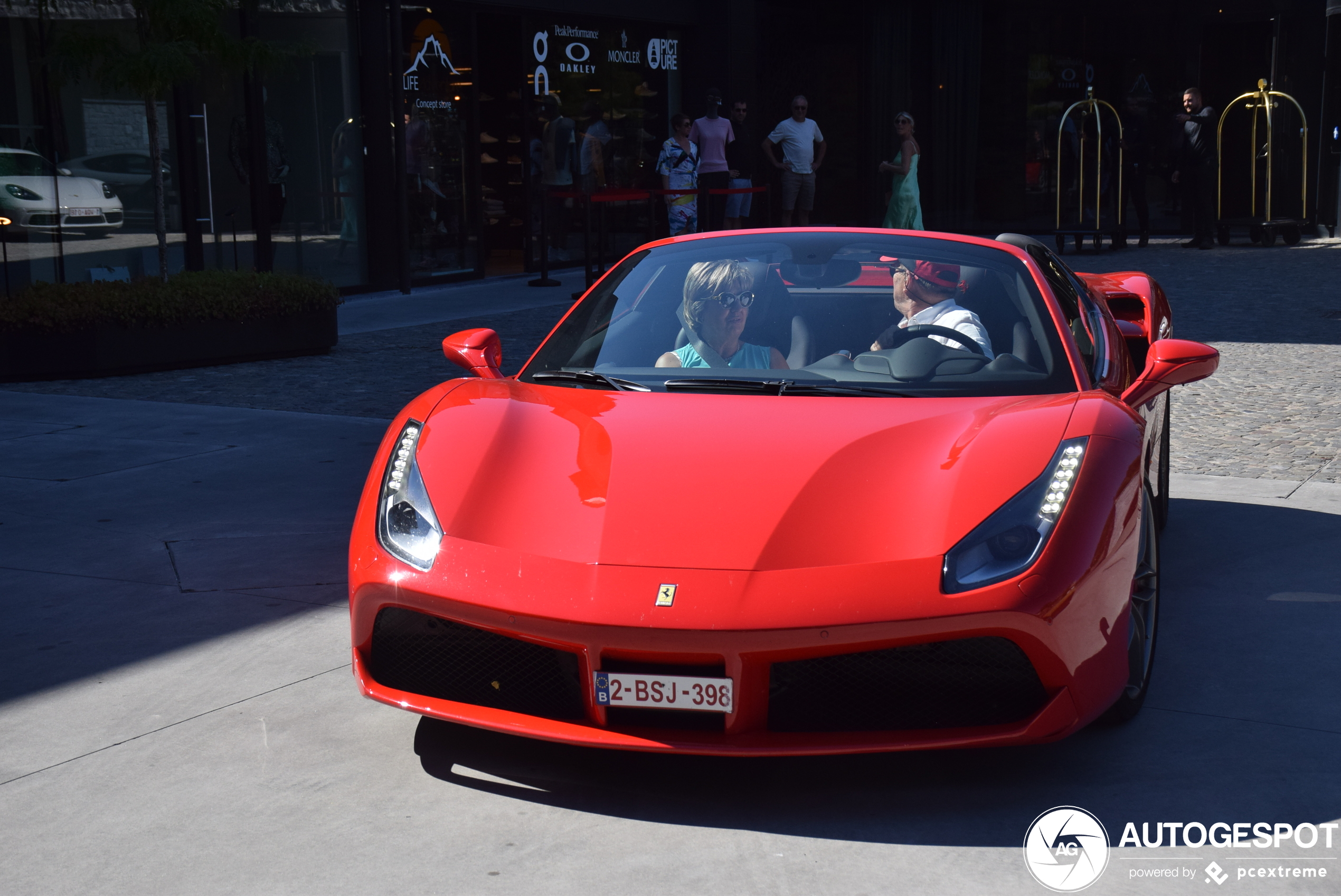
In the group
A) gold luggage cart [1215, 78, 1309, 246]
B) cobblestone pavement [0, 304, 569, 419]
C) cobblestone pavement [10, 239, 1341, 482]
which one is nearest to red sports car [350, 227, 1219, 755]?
cobblestone pavement [10, 239, 1341, 482]

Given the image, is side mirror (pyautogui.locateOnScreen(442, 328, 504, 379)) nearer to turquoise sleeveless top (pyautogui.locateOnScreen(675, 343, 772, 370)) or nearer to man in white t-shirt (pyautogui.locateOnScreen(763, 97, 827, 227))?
turquoise sleeveless top (pyautogui.locateOnScreen(675, 343, 772, 370))

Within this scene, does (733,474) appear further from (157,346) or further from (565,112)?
Result: (565,112)

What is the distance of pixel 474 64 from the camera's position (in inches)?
670

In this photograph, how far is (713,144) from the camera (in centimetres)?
1820

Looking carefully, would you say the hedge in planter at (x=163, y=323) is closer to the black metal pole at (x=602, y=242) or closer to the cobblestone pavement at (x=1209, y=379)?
the cobblestone pavement at (x=1209, y=379)

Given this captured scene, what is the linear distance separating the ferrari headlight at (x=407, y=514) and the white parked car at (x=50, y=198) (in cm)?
988

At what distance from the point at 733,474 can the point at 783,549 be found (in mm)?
315

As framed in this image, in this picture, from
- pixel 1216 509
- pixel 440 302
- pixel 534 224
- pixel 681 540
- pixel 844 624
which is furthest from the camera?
pixel 534 224

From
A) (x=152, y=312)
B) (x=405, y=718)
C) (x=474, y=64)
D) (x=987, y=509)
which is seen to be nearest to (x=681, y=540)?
(x=987, y=509)

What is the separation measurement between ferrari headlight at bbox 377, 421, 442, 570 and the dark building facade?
8.30 metres

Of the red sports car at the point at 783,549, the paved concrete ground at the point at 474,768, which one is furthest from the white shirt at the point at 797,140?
the red sports car at the point at 783,549

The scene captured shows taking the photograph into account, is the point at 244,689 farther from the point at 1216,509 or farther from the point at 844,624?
the point at 1216,509

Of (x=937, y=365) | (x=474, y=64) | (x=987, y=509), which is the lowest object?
(x=987, y=509)

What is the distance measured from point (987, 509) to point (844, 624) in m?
0.47
